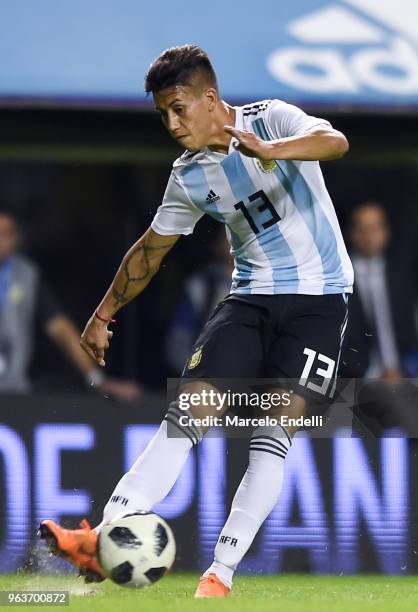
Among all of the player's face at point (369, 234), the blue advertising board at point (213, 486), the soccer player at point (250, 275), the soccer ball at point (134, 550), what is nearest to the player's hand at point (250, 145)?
the soccer player at point (250, 275)

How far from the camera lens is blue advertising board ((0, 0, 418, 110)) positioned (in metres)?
9.48

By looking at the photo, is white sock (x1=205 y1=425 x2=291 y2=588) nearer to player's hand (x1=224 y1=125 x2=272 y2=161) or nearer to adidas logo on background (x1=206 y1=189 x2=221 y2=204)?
adidas logo on background (x1=206 y1=189 x2=221 y2=204)

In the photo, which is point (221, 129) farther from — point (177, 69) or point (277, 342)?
point (277, 342)

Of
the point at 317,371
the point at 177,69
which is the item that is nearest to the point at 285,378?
the point at 317,371

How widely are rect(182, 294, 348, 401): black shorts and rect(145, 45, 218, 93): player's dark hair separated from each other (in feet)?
3.08

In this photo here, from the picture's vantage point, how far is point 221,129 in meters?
5.94

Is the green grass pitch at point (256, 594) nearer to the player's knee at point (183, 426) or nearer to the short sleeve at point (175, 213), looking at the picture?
the player's knee at point (183, 426)

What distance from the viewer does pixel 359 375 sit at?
8297mm

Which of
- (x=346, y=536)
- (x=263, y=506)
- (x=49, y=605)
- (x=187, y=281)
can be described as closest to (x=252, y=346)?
(x=263, y=506)

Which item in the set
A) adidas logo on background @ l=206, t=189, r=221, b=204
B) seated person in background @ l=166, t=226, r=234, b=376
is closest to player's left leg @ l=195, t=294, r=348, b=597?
adidas logo on background @ l=206, t=189, r=221, b=204

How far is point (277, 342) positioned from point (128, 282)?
0.73 m

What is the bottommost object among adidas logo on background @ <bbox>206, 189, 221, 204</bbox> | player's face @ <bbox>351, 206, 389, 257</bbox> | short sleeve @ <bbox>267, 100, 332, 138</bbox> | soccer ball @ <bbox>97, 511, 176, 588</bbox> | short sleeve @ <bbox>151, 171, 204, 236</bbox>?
soccer ball @ <bbox>97, 511, 176, 588</bbox>

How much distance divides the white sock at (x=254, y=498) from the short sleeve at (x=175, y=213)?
3.07ft

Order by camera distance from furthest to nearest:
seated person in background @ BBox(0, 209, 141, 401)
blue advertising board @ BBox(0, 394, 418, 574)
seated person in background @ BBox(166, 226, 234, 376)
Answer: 1. seated person in background @ BBox(166, 226, 234, 376)
2. seated person in background @ BBox(0, 209, 141, 401)
3. blue advertising board @ BBox(0, 394, 418, 574)
